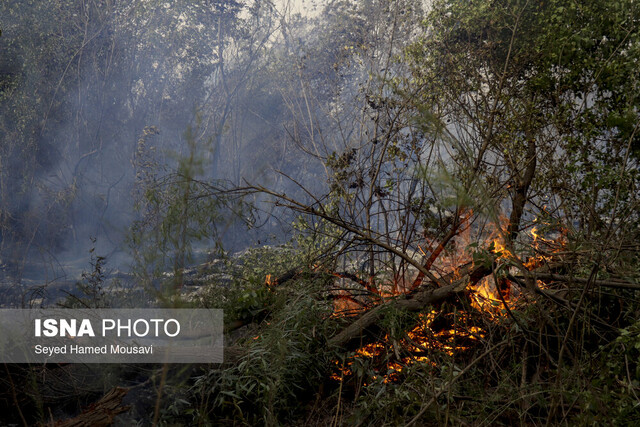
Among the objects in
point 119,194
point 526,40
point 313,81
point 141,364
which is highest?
point 313,81

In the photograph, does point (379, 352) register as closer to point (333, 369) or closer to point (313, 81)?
point (333, 369)

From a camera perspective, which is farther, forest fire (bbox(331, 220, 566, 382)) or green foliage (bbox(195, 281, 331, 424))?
forest fire (bbox(331, 220, 566, 382))

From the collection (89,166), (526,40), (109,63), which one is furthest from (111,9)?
(526,40)

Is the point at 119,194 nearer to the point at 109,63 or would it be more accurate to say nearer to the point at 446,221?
the point at 109,63

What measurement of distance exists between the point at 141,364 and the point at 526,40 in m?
4.10

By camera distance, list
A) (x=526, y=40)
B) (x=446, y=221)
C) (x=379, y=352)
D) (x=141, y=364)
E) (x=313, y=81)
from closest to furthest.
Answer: (x=141, y=364), (x=379, y=352), (x=446, y=221), (x=526, y=40), (x=313, y=81)

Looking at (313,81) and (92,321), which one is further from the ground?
(313,81)

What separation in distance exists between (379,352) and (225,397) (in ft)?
3.01

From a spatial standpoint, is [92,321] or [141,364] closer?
[141,364]

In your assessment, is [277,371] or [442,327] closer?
[277,371]

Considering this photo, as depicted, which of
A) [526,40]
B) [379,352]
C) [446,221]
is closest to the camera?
[379,352]

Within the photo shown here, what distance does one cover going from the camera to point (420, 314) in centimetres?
276

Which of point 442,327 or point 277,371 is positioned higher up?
point 442,327

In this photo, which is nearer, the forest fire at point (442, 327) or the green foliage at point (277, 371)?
the green foliage at point (277, 371)
